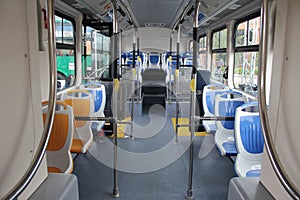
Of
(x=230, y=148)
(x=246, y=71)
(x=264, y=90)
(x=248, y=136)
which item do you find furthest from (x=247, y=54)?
(x=264, y=90)

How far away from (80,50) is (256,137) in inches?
143

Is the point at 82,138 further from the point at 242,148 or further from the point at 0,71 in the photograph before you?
the point at 0,71

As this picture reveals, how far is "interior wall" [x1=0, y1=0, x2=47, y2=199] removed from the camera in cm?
97

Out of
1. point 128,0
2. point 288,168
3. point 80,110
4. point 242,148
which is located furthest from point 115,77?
point 128,0

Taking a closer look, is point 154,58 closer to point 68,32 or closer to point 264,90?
point 68,32

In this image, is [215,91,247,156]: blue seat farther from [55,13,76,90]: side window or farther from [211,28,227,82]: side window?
[55,13,76,90]: side window

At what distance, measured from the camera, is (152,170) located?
11.5 feet

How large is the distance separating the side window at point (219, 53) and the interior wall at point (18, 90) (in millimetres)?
4428

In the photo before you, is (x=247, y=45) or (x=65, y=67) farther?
(x=65, y=67)

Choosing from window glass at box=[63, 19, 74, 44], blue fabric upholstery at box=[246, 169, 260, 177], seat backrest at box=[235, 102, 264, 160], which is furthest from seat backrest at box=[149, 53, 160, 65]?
blue fabric upholstery at box=[246, 169, 260, 177]

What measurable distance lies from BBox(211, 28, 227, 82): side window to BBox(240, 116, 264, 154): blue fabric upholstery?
2.46 m

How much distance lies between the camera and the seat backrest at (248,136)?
8.91 feet

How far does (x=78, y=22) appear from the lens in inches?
202

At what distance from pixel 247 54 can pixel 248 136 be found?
196 centimetres
